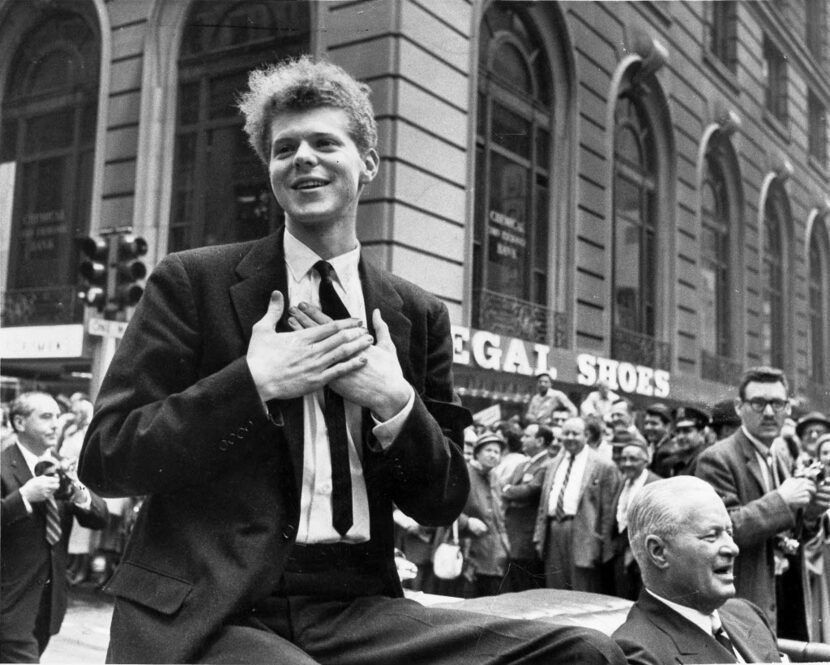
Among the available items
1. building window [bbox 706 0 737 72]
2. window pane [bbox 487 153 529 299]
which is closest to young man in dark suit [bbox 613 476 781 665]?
window pane [bbox 487 153 529 299]

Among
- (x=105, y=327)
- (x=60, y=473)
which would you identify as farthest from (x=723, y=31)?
(x=60, y=473)

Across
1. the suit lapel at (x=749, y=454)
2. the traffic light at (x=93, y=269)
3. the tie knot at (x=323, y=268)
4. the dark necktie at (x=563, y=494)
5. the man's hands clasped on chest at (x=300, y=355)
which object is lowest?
the dark necktie at (x=563, y=494)

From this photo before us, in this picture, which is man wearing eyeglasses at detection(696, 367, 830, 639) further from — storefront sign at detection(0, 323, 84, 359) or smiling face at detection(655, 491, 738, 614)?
storefront sign at detection(0, 323, 84, 359)

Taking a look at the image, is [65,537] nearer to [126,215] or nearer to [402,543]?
[402,543]

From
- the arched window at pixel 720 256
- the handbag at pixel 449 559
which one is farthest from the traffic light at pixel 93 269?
the arched window at pixel 720 256

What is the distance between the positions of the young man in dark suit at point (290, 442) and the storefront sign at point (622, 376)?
1.21 metres

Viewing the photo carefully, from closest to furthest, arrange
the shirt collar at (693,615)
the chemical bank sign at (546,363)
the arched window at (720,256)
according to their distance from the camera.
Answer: the shirt collar at (693,615)
the chemical bank sign at (546,363)
the arched window at (720,256)

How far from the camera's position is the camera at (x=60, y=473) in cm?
347

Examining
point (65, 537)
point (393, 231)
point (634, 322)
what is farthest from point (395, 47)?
point (65, 537)

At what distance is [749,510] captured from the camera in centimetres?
326

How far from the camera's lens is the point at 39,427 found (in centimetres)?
331

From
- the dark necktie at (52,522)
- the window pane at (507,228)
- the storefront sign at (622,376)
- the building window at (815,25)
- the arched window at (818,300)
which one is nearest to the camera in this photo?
the window pane at (507,228)

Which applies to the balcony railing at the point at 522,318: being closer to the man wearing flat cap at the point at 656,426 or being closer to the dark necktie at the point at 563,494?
the man wearing flat cap at the point at 656,426

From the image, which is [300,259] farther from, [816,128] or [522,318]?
[816,128]
